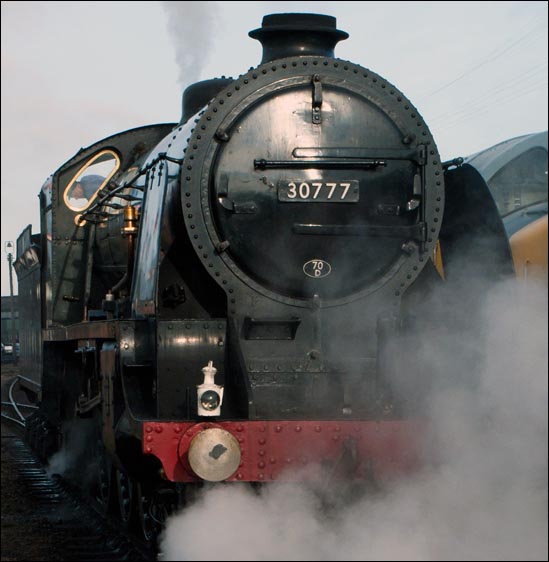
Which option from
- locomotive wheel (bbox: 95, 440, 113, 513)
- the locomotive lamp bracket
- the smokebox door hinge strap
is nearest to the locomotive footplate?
the locomotive lamp bracket

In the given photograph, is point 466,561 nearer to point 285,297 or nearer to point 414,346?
point 414,346

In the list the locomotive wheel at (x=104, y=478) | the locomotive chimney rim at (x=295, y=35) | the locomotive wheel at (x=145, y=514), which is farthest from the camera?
the locomotive wheel at (x=104, y=478)

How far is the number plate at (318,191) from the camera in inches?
232

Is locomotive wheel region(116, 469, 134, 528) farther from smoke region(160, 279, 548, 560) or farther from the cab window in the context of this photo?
the cab window

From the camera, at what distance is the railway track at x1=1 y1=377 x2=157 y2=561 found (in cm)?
629

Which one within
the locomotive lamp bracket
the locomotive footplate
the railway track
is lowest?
the railway track

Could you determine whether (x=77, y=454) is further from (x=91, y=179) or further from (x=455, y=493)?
(x=455, y=493)

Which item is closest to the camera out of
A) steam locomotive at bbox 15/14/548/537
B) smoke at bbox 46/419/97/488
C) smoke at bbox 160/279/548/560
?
smoke at bbox 160/279/548/560

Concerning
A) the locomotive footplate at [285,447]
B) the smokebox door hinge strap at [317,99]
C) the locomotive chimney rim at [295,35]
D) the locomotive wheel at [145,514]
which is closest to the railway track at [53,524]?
the locomotive wheel at [145,514]

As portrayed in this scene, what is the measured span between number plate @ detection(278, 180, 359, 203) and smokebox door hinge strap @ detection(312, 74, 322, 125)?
0.35 meters

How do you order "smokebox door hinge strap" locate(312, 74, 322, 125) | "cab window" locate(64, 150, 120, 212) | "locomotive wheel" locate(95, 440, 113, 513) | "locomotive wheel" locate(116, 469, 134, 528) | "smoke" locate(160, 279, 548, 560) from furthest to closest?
"cab window" locate(64, 150, 120, 212), "locomotive wheel" locate(95, 440, 113, 513), "locomotive wheel" locate(116, 469, 134, 528), "smokebox door hinge strap" locate(312, 74, 322, 125), "smoke" locate(160, 279, 548, 560)

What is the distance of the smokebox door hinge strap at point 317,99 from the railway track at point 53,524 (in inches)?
99.3

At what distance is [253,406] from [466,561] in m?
1.32

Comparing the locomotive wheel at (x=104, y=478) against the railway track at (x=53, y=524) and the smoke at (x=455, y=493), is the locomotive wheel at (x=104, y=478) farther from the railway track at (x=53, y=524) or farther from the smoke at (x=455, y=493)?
the smoke at (x=455, y=493)
